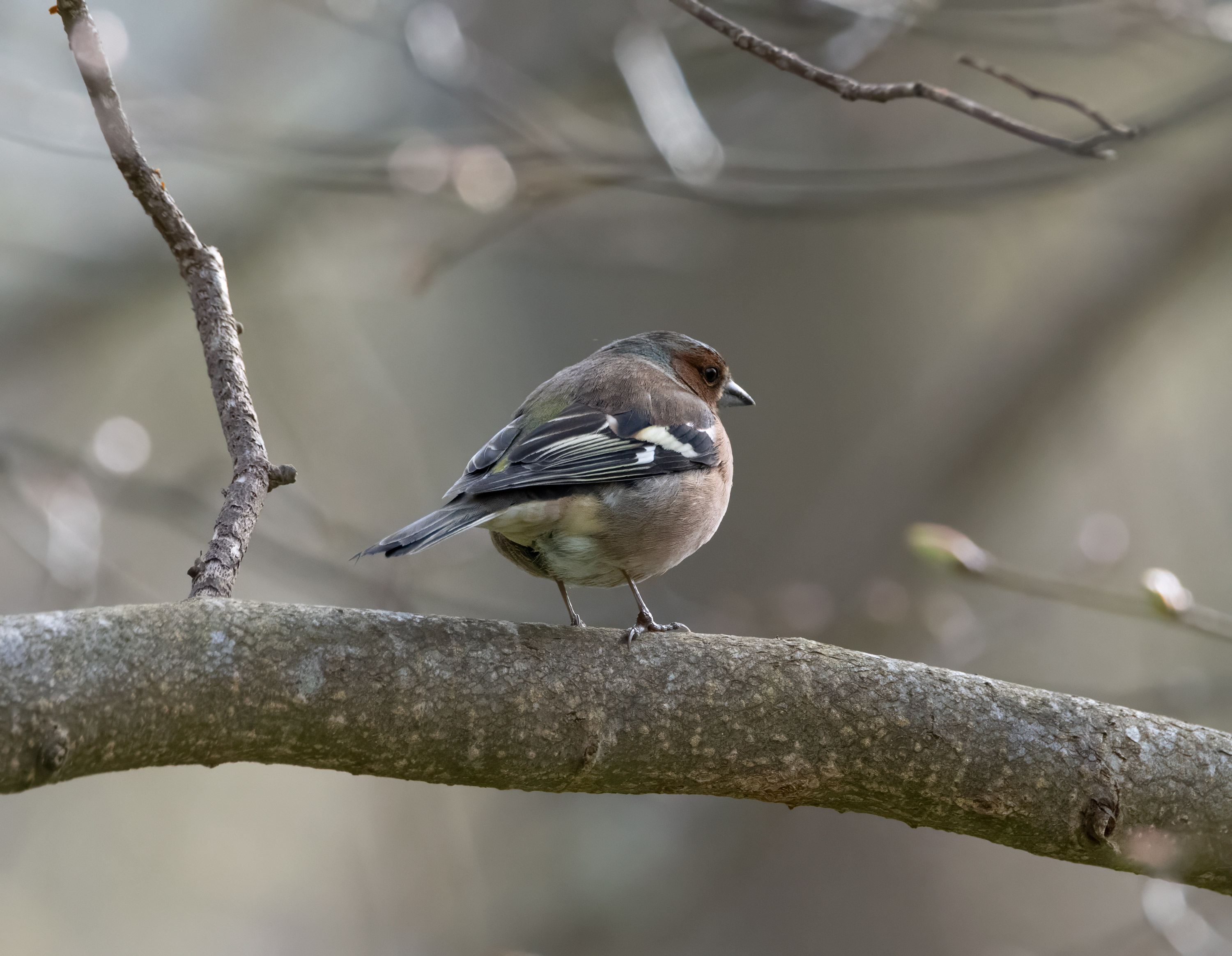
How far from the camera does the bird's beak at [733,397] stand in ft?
14.7

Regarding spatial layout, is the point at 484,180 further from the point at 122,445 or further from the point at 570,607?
the point at 570,607

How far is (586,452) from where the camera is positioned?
3.10 meters

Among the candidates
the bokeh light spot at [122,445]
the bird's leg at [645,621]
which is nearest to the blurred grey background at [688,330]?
the bokeh light spot at [122,445]

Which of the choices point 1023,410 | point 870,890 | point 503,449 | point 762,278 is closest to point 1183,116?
point 1023,410

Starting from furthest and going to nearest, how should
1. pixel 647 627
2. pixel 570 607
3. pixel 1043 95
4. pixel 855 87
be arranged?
pixel 570 607
pixel 647 627
pixel 1043 95
pixel 855 87

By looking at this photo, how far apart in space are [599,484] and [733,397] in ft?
5.37

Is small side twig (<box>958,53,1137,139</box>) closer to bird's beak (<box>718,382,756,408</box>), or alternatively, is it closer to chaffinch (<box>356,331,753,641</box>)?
chaffinch (<box>356,331,753,641</box>)

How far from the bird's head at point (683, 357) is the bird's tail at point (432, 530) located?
1686mm

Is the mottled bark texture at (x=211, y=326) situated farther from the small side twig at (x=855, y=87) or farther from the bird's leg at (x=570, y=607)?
the small side twig at (x=855, y=87)

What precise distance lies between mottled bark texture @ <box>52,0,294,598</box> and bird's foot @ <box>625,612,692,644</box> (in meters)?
0.83

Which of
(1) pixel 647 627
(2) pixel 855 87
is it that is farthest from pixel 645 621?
(2) pixel 855 87

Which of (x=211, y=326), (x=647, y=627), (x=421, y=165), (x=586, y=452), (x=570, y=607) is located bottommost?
(x=647, y=627)

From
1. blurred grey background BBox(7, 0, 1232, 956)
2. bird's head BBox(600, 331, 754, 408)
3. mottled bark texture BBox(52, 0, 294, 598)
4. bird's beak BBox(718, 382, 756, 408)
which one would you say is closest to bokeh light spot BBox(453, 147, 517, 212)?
blurred grey background BBox(7, 0, 1232, 956)

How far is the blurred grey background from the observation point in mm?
4863
